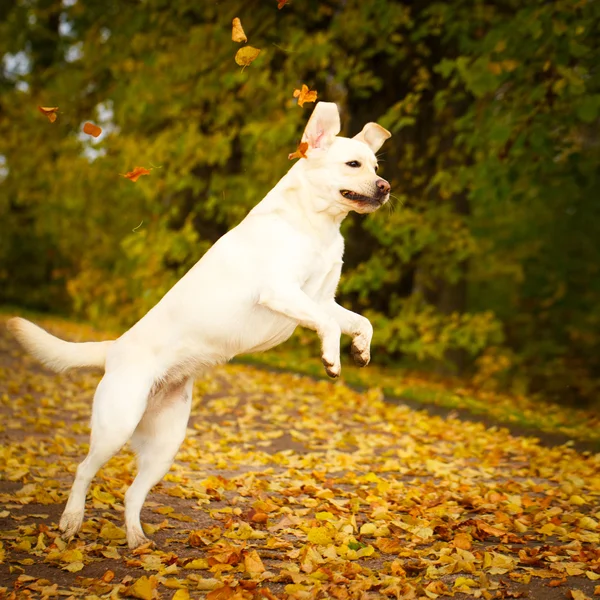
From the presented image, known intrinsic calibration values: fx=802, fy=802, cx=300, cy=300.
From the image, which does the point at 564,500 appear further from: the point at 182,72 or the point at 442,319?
the point at 182,72

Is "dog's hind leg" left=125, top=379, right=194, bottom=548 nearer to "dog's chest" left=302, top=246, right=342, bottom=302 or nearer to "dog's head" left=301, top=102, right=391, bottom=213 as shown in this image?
"dog's chest" left=302, top=246, right=342, bottom=302

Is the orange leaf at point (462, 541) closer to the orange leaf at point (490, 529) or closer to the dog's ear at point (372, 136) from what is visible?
the orange leaf at point (490, 529)

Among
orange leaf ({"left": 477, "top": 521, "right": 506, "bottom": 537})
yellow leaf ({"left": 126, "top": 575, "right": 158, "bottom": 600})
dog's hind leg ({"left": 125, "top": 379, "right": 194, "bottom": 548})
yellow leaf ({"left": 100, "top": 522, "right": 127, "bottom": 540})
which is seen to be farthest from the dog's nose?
yellow leaf ({"left": 100, "top": 522, "right": 127, "bottom": 540})

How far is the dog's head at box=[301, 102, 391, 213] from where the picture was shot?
4293 mm

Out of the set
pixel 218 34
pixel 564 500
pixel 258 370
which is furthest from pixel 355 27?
pixel 564 500

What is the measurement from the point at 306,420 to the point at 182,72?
691 cm

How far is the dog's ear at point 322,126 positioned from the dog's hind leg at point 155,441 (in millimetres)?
1506

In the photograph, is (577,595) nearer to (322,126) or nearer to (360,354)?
(360,354)

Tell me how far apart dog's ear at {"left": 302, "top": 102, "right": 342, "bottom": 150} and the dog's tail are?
1600 mm

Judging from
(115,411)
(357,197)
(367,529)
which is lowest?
(367,529)

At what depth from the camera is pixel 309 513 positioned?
5.21 meters

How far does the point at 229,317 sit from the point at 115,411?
2.51 feet

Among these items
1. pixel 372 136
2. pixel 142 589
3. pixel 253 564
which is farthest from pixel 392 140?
pixel 142 589

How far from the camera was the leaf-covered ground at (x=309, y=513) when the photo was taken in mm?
3922
